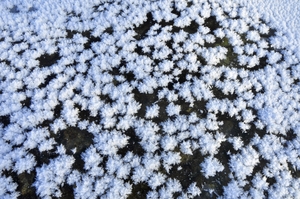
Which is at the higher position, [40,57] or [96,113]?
[40,57]

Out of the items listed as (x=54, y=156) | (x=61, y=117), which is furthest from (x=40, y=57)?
(x=54, y=156)

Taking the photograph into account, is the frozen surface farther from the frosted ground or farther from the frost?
the frost

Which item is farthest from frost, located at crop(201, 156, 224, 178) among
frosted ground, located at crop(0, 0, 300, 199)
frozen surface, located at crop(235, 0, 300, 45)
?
frozen surface, located at crop(235, 0, 300, 45)

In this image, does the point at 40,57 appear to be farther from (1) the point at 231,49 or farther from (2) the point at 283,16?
(2) the point at 283,16

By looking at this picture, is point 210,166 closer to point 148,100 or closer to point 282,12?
point 148,100

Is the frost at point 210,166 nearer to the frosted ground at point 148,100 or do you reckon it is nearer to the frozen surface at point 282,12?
the frosted ground at point 148,100

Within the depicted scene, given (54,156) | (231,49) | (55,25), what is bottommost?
(54,156)

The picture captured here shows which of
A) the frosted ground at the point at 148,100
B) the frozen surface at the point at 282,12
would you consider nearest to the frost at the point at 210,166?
the frosted ground at the point at 148,100

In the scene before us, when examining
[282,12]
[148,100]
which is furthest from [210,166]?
A: [282,12]
